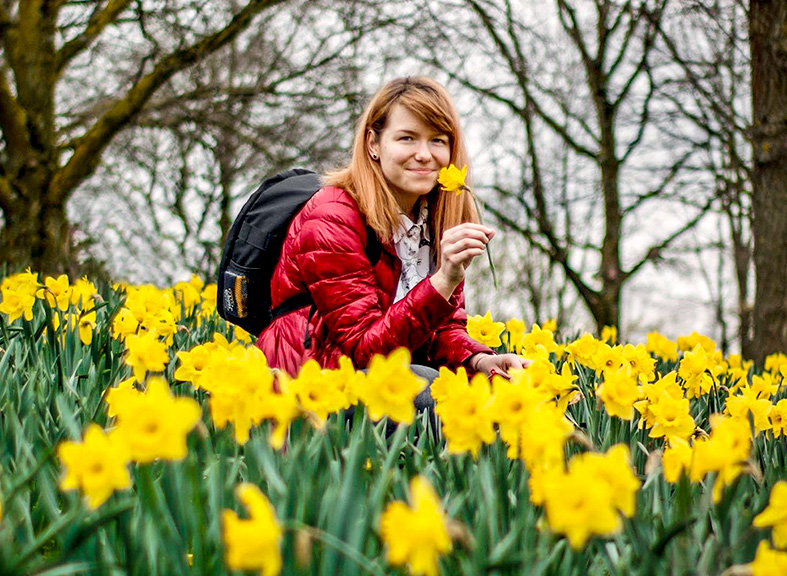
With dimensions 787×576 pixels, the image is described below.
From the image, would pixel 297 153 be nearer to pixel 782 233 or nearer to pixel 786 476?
pixel 782 233

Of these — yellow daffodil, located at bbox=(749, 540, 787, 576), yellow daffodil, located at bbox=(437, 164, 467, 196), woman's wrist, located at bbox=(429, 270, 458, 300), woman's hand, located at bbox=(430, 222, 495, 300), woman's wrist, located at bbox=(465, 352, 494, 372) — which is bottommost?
yellow daffodil, located at bbox=(749, 540, 787, 576)

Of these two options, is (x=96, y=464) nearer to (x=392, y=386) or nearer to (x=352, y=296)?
(x=392, y=386)

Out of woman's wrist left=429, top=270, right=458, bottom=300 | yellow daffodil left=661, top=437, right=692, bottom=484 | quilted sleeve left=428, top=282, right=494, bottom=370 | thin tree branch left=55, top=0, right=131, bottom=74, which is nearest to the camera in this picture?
yellow daffodil left=661, top=437, right=692, bottom=484

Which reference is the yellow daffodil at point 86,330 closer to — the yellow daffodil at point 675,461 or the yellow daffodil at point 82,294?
the yellow daffodil at point 82,294

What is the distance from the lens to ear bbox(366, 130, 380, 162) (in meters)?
2.55

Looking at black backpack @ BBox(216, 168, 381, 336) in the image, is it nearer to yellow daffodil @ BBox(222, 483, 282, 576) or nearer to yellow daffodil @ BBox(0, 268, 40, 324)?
yellow daffodil @ BBox(0, 268, 40, 324)

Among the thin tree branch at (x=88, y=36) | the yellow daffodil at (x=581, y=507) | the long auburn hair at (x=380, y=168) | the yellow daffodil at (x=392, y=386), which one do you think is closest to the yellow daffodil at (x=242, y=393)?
the yellow daffodil at (x=392, y=386)

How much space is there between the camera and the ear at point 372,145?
2.55 m

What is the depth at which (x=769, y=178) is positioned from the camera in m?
4.65

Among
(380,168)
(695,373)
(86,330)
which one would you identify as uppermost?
(380,168)

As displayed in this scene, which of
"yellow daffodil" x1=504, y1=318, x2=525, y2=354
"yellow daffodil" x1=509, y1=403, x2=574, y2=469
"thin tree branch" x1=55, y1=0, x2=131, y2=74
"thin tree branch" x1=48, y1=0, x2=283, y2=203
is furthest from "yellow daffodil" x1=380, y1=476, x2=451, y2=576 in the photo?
"thin tree branch" x1=55, y1=0, x2=131, y2=74

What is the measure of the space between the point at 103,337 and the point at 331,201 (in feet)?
2.62

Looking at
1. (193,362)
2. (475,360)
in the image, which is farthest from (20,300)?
(475,360)

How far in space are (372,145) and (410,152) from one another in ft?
0.58
